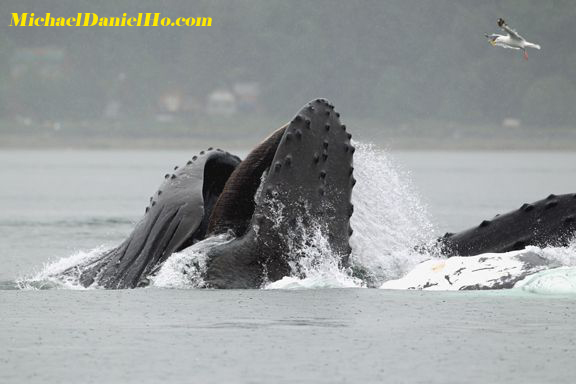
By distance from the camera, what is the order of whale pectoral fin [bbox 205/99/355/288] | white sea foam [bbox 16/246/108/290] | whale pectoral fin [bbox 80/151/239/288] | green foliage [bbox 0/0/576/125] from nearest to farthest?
whale pectoral fin [bbox 205/99/355/288], whale pectoral fin [bbox 80/151/239/288], white sea foam [bbox 16/246/108/290], green foliage [bbox 0/0/576/125]

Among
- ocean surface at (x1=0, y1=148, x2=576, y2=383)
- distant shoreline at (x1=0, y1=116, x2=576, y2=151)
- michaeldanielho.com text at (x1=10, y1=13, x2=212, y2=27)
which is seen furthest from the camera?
michaeldanielho.com text at (x1=10, y1=13, x2=212, y2=27)

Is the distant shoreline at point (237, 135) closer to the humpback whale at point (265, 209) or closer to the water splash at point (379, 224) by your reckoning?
the water splash at point (379, 224)

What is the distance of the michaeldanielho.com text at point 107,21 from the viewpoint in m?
136

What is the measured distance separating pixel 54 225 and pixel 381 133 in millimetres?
83490

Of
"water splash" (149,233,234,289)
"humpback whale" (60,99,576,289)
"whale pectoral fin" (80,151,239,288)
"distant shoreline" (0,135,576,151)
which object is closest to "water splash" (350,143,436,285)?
"humpback whale" (60,99,576,289)

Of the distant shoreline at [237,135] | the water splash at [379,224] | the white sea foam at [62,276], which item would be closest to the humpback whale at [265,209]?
the white sea foam at [62,276]

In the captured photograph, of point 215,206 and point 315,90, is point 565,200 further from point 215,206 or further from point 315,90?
point 315,90

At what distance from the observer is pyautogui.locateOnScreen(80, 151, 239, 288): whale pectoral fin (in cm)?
1057

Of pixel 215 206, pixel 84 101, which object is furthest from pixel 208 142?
pixel 215 206

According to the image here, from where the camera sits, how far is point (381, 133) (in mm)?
105250

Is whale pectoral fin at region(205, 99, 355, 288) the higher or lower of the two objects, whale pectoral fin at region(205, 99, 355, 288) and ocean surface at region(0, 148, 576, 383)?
the higher

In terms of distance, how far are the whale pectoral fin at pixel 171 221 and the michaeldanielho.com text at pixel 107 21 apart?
124 meters

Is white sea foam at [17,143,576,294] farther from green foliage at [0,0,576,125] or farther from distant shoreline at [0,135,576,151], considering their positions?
green foliage at [0,0,576,125]

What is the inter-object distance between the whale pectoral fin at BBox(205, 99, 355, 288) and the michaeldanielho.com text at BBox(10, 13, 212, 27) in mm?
124658
